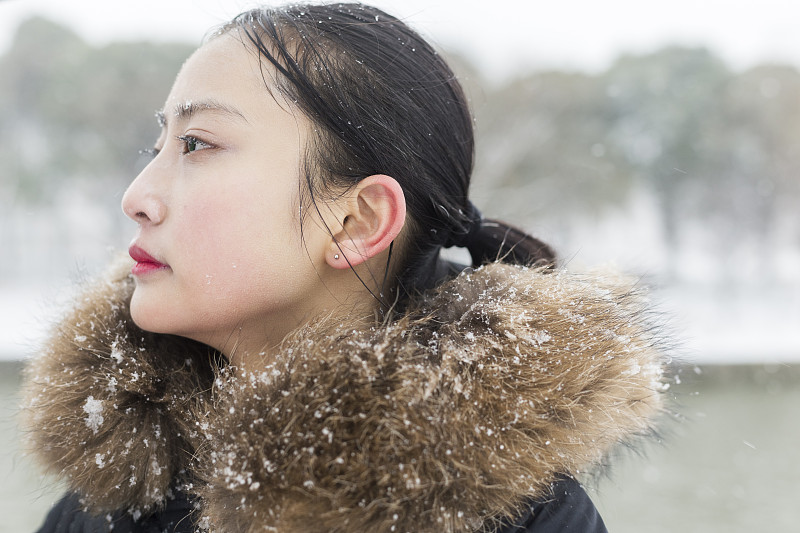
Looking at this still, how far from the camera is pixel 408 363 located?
63 centimetres

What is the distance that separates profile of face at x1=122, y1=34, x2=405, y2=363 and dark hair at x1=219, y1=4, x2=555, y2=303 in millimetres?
24

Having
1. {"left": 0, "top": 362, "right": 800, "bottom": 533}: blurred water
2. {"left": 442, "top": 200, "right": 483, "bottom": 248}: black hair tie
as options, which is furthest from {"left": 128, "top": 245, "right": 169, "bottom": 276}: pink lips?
{"left": 0, "top": 362, "right": 800, "bottom": 533}: blurred water

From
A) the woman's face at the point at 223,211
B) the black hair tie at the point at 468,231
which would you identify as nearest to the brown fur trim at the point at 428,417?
the woman's face at the point at 223,211

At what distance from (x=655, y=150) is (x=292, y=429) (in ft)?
12.5

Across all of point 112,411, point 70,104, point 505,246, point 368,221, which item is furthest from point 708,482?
point 70,104

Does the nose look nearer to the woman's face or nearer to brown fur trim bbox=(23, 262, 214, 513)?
the woman's face

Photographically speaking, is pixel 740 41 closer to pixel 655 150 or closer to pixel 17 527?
pixel 655 150

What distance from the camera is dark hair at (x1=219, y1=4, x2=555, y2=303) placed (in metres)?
0.79

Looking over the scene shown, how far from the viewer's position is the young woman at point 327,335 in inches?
23.2

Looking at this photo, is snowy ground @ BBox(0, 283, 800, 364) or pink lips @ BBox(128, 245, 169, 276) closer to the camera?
pink lips @ BBox(128, 245, 169, 276)

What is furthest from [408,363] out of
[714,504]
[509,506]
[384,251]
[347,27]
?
[714,504]

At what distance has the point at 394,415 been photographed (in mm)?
585

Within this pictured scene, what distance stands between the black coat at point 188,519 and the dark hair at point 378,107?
0.33 metres

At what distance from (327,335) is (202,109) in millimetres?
329
